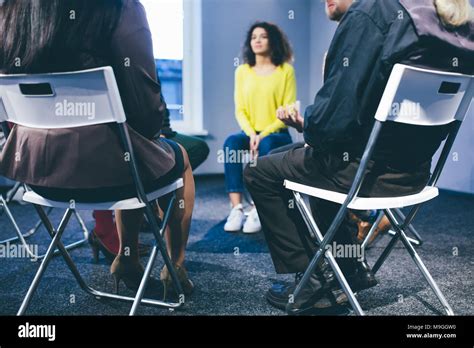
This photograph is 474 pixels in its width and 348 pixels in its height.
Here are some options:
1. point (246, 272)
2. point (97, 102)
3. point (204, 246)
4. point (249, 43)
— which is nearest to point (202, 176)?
point (249, 43)

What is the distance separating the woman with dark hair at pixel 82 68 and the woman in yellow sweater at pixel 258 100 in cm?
157

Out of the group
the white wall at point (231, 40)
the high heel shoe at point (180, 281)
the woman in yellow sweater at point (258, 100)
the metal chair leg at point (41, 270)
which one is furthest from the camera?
the white wall at point (231, 40)

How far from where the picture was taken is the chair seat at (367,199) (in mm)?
1365

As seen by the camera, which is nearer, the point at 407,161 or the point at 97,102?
the point at 97,102

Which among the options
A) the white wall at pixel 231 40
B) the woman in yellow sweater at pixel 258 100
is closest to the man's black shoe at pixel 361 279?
the woman in yellow sweater at pixel 258 100

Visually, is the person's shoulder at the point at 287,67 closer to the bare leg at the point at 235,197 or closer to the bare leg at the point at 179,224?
the bare leg at the point at 235,197

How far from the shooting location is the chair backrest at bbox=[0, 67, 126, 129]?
1.21 meters

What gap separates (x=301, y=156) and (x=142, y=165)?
0.54m

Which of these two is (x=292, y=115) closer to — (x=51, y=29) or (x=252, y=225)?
(x=51, y=29)

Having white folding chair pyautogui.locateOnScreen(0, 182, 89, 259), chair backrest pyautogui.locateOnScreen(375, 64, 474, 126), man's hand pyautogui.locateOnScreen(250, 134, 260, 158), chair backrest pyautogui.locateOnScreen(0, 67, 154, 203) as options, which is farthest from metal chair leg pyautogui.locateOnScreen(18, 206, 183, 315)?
man's hand pyautogui.locateOnScreen(250, 134, 260, 158)

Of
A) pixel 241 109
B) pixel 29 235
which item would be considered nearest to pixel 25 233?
pixel 29 235

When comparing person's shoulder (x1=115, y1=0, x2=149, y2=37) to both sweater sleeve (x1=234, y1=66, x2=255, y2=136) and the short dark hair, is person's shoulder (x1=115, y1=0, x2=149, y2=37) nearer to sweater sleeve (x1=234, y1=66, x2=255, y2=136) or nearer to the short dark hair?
the short dark hair

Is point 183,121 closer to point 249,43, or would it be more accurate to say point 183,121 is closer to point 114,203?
point 249,43
